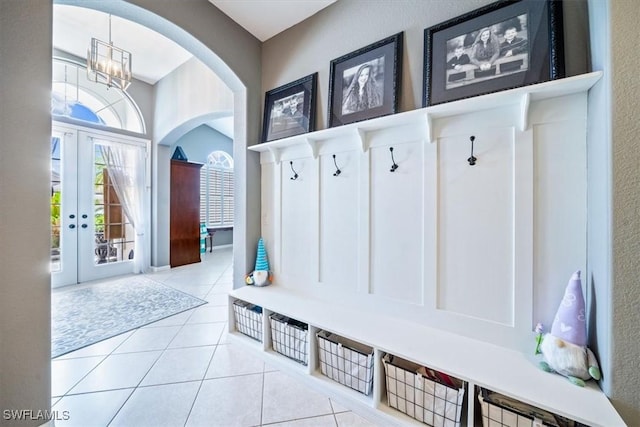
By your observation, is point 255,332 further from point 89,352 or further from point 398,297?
point 89,352

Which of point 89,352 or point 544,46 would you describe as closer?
point 544,46

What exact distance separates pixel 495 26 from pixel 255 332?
8.50ft

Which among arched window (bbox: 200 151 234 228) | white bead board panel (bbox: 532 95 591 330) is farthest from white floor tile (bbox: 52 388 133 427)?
arched window (bbox: 200 151 234 228)

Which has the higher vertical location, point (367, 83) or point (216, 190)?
point (367, 83)

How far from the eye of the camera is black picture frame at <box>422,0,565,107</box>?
122 centimetres

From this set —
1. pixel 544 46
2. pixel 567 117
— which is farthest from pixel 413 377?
pixel 544 46

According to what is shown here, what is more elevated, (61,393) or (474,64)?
(474,64)

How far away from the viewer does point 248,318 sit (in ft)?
6.57

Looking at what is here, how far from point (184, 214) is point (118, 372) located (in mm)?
3434

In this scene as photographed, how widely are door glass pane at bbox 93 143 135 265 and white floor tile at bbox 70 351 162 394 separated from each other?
2.74 metres

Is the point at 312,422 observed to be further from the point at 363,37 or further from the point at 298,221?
the point at 363,37

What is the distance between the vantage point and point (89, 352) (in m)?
1.93

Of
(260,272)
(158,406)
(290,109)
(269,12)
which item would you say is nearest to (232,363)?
(158,406)

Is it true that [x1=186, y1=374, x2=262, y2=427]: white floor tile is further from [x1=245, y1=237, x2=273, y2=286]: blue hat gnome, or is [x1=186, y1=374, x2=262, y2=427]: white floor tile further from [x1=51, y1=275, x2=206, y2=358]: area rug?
[x1=51, y1=275, x2=206, y2=358]: area rug
